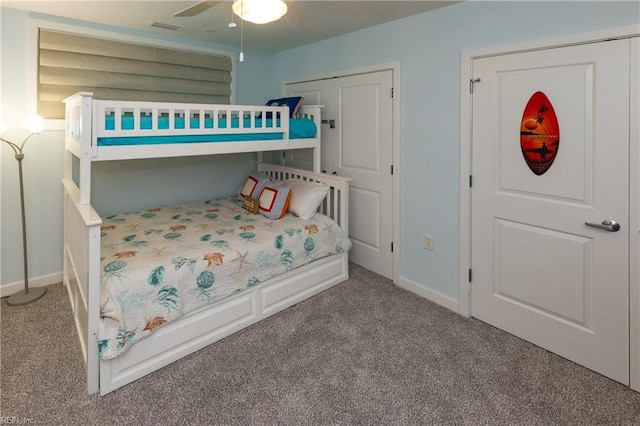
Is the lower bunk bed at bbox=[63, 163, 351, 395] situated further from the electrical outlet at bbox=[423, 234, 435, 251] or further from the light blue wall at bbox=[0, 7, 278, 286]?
the electrical outlet at bbox=[423, 234, 435, 251]

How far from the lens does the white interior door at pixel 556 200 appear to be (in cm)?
194

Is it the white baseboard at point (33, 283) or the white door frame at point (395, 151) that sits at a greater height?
the white door frame at point (395, 151)

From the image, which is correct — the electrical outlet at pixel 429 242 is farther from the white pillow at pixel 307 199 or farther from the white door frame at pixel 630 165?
the white pillow at pixel 307 199

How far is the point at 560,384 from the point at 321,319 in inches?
57.0

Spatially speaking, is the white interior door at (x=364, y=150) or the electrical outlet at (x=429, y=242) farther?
the white interior door at (x=364, y=150)

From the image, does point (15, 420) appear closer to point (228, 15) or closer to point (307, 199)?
point (307, 199)

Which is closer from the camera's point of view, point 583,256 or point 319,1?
point 583,256

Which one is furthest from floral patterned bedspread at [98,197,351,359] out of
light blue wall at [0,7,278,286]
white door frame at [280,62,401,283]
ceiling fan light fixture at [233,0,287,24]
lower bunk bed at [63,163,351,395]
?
ceiling fan light fixture at [233,0,287,24]

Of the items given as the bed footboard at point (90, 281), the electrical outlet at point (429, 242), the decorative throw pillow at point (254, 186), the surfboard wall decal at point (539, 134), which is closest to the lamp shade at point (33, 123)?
the bed footboard at point (90, 281)

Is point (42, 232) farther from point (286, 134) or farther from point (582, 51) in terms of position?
point (582, 51)

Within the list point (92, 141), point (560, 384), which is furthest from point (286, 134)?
point (560, 384)

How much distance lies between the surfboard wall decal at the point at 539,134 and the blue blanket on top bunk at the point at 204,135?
1775 millimetres

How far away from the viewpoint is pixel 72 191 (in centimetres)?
258

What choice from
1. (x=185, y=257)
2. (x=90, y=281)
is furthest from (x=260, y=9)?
(x=90, y=281)
